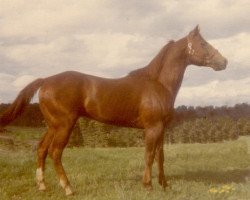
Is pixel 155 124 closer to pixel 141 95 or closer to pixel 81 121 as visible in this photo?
pixel 141 95

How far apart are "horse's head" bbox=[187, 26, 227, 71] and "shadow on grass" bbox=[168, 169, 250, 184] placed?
9.53 ft

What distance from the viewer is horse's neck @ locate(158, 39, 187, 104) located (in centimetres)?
895

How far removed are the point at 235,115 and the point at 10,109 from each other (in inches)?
1444

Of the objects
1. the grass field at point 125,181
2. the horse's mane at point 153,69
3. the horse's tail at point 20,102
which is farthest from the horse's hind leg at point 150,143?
the horse's tail at point 20,102

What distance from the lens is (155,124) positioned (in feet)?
27.9

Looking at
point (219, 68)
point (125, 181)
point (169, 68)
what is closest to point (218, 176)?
point (125, 181)

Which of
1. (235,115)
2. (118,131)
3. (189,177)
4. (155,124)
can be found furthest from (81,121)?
(155,124)

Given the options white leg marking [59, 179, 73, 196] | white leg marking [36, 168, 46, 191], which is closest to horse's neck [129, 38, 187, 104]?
white leg marking [59, 179, 73, 196]

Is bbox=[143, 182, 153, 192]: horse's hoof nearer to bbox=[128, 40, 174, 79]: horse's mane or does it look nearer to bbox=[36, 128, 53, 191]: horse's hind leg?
bbox=[36, 128, 53, 191]: horse's hind leg

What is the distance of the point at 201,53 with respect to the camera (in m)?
9.14

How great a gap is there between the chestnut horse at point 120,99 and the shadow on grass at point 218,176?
185 centimetres

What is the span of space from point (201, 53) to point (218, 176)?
387 cm

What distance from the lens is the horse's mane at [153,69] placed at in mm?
Result: 9062

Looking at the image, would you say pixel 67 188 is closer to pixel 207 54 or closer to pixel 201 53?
pixel 201 53
